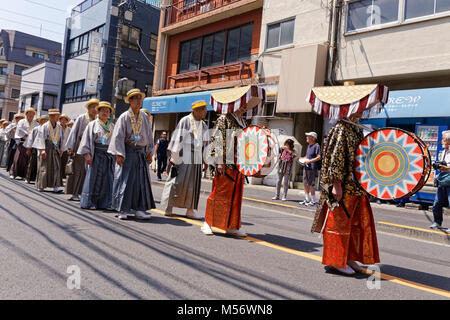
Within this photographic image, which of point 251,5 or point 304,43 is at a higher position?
point 251,5

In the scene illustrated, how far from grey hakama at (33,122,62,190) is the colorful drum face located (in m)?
5.47

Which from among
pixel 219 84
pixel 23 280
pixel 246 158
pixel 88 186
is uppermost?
pixel 219 84

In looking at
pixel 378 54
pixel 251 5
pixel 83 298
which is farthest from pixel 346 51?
pixel 83 298

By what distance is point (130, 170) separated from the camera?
6070mm

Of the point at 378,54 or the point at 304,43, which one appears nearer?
the point at 378,54

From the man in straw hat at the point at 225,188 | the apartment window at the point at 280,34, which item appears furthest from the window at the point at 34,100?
the man in straw hat at the point at 225,188

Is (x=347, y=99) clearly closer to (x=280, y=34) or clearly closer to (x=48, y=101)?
(x=280, y=34)

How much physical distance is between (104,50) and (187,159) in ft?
82.5

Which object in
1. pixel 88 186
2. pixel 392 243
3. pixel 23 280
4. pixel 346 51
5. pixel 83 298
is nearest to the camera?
pixel 83 298

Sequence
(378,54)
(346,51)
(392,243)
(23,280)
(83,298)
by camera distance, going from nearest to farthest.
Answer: (83,298) < (23,280) < (392,243) < (378,54) < (346,51)

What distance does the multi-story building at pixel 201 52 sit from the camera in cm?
1830

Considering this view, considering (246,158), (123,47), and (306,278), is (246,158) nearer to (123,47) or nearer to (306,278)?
(306,278)

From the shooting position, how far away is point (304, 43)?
15.6 metres
